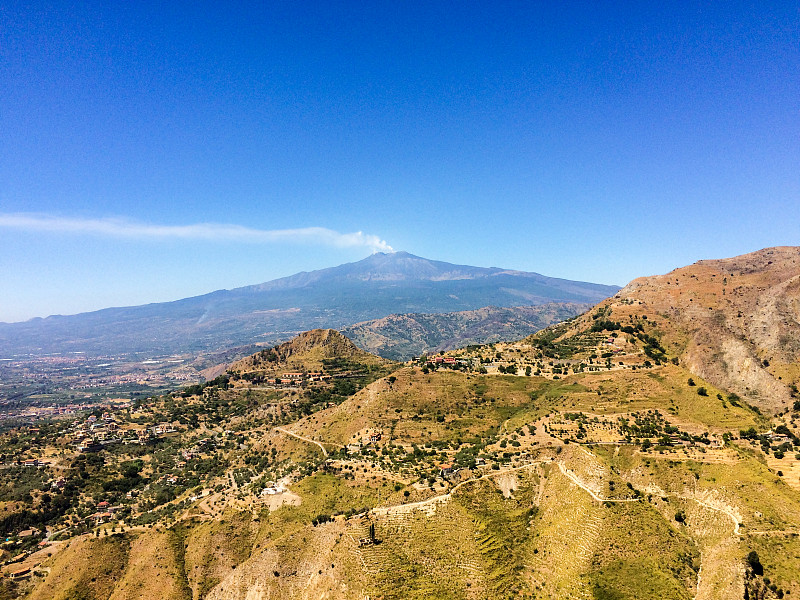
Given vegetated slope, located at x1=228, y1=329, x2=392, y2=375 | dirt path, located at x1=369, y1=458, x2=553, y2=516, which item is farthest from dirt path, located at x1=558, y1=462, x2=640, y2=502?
vegetated slope, located at x1=228, y1=329, x2=392, y2=375

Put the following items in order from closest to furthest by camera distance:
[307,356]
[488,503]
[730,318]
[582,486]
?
1. [582,486]
2. [488,503]
3. [730,318]
4. [307,356]

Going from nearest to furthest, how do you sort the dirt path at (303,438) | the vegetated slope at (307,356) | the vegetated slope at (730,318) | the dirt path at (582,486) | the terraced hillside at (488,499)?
the terraced hillside at (488,499) → the dirt path at (582,486) → the dirt path at (303,438) → the vegetated slope at (730,318) → the vegetated slope at (307,356)

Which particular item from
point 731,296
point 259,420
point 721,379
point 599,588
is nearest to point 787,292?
point 731,296

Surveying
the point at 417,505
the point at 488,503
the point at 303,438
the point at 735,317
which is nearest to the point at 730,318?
the point at 735,317

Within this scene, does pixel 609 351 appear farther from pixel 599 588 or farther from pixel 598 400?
pixel 599 588

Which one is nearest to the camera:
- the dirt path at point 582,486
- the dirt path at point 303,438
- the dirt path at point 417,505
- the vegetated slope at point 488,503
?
the vegetated slope at point 488,503

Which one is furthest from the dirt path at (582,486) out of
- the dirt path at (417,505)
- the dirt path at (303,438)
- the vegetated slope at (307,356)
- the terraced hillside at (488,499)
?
the vegetated slope at (307,356)

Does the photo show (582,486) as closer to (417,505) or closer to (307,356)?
(417,505)

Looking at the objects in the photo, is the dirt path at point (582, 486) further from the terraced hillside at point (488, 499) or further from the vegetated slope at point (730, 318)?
the vegetated slope at point (730, 318)
